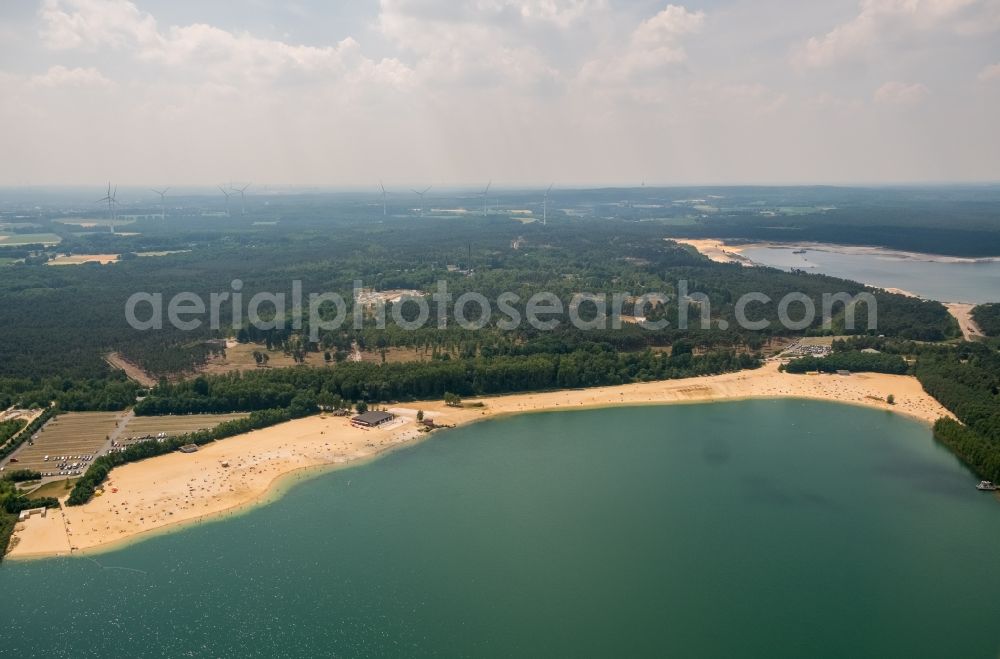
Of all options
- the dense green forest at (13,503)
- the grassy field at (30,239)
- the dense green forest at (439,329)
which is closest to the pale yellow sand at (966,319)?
the dense green forest at (439,329)

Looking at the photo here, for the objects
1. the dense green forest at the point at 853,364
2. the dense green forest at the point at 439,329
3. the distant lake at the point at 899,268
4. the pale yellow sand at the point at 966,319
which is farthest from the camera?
the distant lake at the point at 899,268

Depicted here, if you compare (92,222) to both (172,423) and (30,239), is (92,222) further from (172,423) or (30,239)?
(172,423)

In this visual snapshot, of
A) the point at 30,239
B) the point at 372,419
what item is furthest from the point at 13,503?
the point at 30,239

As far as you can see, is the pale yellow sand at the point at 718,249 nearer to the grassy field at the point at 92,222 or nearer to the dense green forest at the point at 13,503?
the dense green forest at the point at 13,503

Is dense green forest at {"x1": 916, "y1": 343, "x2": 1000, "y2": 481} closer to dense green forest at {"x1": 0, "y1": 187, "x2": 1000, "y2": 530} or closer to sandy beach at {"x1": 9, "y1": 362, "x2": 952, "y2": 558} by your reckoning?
dense green forest at {"x1": 0, "y1": 187, "x2": 1000, "y2": 530}

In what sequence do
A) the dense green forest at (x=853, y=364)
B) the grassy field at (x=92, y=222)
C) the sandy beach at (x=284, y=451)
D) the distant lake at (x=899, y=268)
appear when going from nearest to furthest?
the sandy beach at (x=284, y=451) → the dense green forest at (x=853, y=364) → the distant lake at (x=899, y=268) → the grassy field at (x=92, y=222)

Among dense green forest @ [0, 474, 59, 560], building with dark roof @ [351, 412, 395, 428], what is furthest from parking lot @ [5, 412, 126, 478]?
building with dark roof @ [351, 412, 395, 428]
